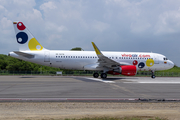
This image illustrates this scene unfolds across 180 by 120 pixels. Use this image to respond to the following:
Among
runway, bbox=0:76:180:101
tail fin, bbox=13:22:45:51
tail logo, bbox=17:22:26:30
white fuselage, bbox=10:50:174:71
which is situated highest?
tail logo, bbox=17:22:26:30

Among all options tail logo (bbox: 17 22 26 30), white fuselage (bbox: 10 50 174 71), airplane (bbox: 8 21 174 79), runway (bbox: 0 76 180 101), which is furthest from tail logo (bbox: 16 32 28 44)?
runway (bbox: 0 76 180 101)

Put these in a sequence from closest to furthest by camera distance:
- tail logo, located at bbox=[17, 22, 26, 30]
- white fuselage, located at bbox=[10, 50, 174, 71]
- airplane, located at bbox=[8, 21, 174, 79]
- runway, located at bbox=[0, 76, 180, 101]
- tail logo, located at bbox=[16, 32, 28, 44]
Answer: runway, located at bbox=[0, 76, 180, 101] → airplane, located at bbox=[8, 21, 174, 79] → white fuselage, located at bbox=[10, 50, 174, 71] → tail logo, located at bbox=[17, 22, 26, 30] → tail logo, located at bbox=[16, 32, 28, 44]

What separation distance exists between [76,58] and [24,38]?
26.0 feet

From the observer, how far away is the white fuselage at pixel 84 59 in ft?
85.9

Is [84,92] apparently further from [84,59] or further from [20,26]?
[20,26]

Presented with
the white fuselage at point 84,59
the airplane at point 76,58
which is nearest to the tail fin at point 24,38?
the airplane at point 76,58

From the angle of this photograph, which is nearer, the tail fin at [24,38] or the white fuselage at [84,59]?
the white fuselage at [84,59]

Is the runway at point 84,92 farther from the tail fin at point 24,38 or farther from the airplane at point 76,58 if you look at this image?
the tail fin at point 24,38

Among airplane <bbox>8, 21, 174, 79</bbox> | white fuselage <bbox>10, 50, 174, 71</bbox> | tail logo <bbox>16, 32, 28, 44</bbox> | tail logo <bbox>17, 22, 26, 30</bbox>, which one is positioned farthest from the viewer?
tail logo <bbox>16, 32, 28, 44</bbox>

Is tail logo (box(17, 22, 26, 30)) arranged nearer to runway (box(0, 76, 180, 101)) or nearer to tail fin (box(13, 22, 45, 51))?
tail fin (box(13, 22, 45, 51))

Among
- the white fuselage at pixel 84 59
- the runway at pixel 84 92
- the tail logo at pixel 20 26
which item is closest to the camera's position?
the runway at pixel 84 92

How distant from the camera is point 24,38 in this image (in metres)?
27.1

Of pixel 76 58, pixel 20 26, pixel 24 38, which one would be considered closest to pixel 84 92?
pixel 76 58

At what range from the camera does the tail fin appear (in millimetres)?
26891
